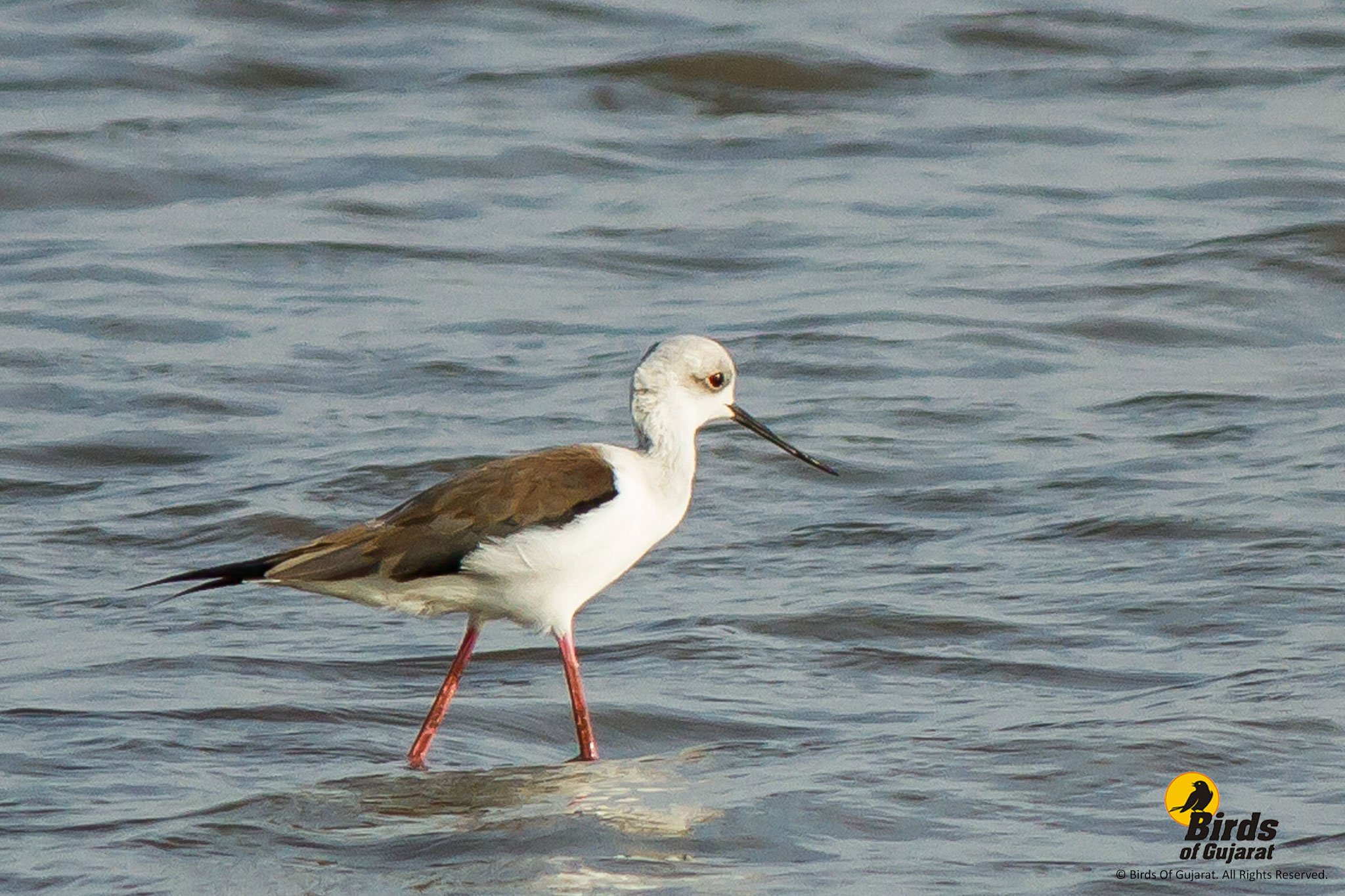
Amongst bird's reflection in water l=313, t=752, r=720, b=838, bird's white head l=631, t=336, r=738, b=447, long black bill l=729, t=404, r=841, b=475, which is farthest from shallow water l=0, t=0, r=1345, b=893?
bird's white head l=631, t=336, r=738, b=447

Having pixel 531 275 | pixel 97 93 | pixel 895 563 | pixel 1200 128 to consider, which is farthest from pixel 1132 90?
pixel 895 563

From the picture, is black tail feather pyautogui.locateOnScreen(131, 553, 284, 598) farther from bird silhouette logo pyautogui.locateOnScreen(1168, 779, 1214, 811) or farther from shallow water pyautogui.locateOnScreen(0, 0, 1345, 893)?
bird silhouette logo pyautogui.locateOnScreen(1168, 779, 1214, 811)

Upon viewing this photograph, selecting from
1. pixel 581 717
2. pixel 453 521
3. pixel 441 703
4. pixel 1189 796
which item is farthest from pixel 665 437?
pixel 1189 796

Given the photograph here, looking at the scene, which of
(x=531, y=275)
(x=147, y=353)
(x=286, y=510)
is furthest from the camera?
(x=531, y=275)

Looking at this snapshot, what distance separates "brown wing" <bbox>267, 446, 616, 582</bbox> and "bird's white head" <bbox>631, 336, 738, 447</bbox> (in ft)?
1.16

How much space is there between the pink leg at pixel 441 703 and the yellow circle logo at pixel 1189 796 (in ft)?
6.41

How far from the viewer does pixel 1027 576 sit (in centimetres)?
767

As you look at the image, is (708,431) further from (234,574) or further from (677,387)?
(234,574)

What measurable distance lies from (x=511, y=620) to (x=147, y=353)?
4638mm

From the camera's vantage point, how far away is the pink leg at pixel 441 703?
6.13 metres

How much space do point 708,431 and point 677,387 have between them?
→ 3.08 metres

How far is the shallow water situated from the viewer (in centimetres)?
564

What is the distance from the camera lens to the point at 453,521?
6.03 m

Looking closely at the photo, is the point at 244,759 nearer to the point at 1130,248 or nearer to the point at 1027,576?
the point at 1027,576
